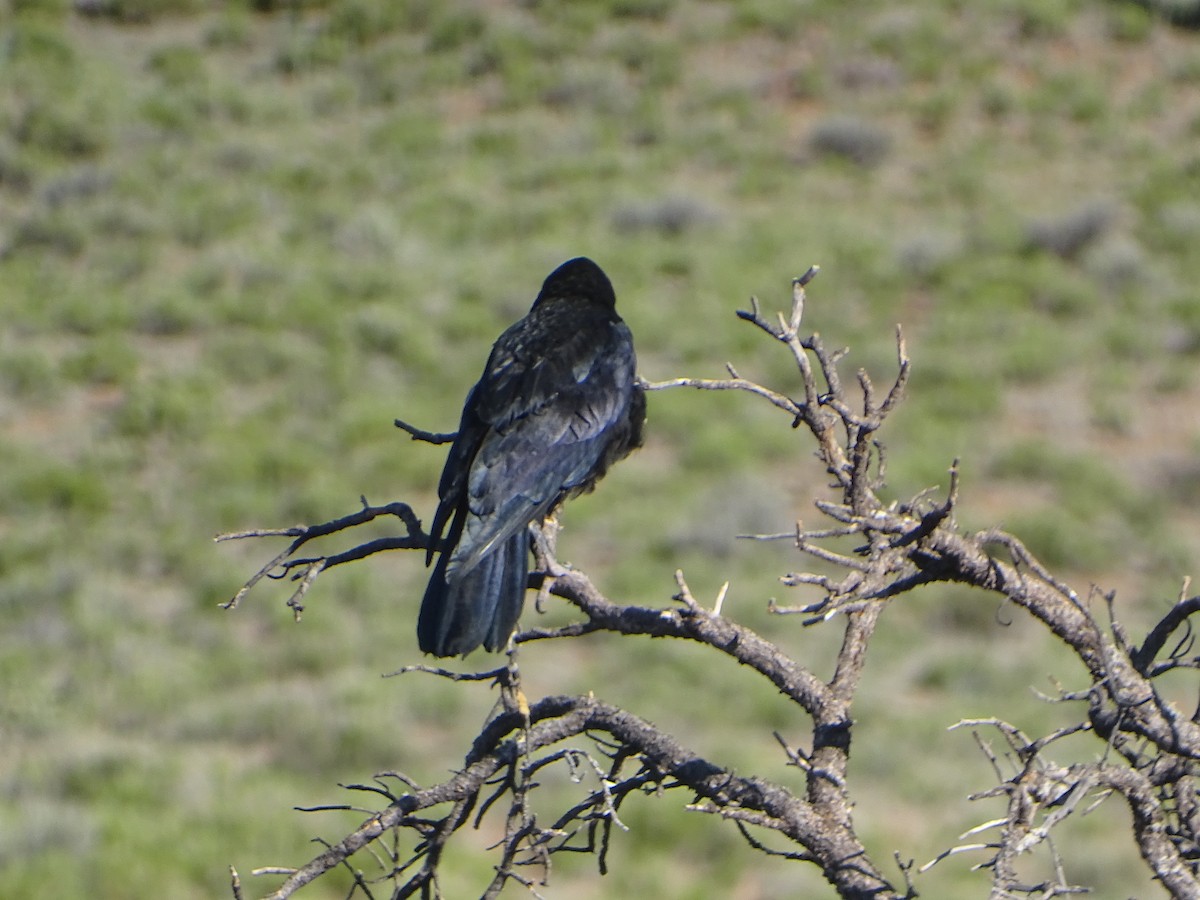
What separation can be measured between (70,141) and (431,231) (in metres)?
6.01

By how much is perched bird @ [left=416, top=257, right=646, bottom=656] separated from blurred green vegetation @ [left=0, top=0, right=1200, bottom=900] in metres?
4.98

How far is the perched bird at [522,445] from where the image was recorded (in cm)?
483

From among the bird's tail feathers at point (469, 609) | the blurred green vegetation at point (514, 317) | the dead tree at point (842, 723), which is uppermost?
the blurred green vegetation at point (514, 317)

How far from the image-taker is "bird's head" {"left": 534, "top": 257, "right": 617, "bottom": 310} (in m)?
7.04

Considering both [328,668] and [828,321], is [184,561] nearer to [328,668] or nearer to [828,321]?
[328,668]

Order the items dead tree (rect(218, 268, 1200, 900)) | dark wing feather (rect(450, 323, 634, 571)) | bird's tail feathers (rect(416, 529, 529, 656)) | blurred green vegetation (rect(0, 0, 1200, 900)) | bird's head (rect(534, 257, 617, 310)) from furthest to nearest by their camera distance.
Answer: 1. blurred green vegetation (rect(0, 0, 1200, 900))
2. bird's head (rect(534, 257, 617, 310))
3. dark wing feather (rect(450, 323, 634, 571))
4. bird's tail feathers (rect(416, 529, 529, 656))
5. dead tree (rect(218, 268, 1200, 900))

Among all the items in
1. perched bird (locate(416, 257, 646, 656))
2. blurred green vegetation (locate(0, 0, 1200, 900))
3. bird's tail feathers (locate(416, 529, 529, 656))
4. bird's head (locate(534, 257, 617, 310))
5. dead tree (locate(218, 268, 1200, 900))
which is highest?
blurred green vegetation (locate(0, 0, 1200, 900))

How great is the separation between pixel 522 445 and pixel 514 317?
14.1 m

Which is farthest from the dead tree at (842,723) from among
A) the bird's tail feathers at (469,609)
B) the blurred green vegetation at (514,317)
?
the blurred green vegetation at (514,317)

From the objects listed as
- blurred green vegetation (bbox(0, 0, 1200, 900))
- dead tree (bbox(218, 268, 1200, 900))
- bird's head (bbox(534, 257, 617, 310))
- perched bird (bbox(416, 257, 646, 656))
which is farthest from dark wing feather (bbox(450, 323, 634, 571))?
blurred green vegetation (bbox(0, 0, 1200, 900))

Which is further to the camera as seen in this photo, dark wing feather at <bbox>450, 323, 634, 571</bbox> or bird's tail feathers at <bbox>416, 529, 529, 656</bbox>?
dark wing feather at <bbox>450, 323, 634, 571</bbox>

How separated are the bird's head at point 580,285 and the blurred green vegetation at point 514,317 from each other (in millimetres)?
4747

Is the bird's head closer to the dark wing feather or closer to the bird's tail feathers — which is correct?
the dark wing feather

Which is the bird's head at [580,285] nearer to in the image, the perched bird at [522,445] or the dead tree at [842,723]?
the perched bird at [522,445]
